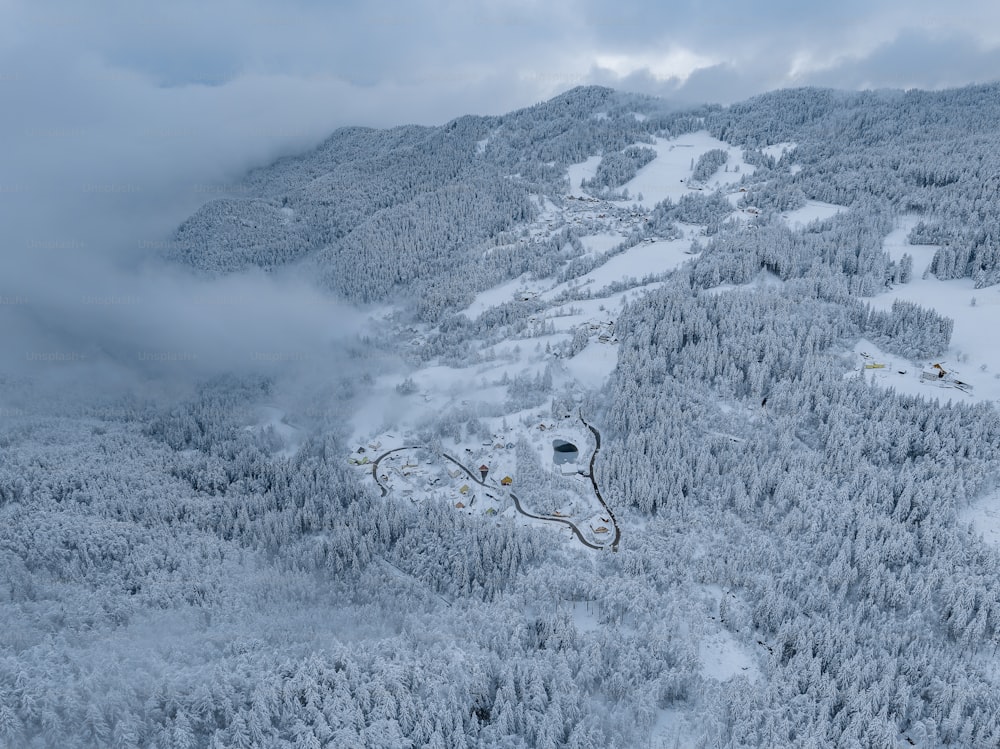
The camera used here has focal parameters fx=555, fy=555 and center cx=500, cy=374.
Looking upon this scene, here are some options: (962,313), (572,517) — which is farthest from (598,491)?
(962,313)

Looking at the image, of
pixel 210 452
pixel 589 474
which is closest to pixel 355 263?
pixel 210 452

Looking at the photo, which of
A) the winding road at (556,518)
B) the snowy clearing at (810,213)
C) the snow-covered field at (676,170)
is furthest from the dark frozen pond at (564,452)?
the snow-covered field at (676,170)

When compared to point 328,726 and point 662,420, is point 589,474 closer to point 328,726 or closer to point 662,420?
point 662,420

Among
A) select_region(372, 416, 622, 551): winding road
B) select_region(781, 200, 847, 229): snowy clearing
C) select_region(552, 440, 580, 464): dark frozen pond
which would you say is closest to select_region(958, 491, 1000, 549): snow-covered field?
select_region(372, 416, 622, 551): winding road

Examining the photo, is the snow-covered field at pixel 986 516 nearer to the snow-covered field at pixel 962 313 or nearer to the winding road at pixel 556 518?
the snow-covered field at pixel 962 313

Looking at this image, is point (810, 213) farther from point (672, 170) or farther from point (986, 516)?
point (986, 516)

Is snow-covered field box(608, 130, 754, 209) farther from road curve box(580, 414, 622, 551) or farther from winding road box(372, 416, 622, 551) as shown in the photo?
winding road box(372, 416, 622, 551)
